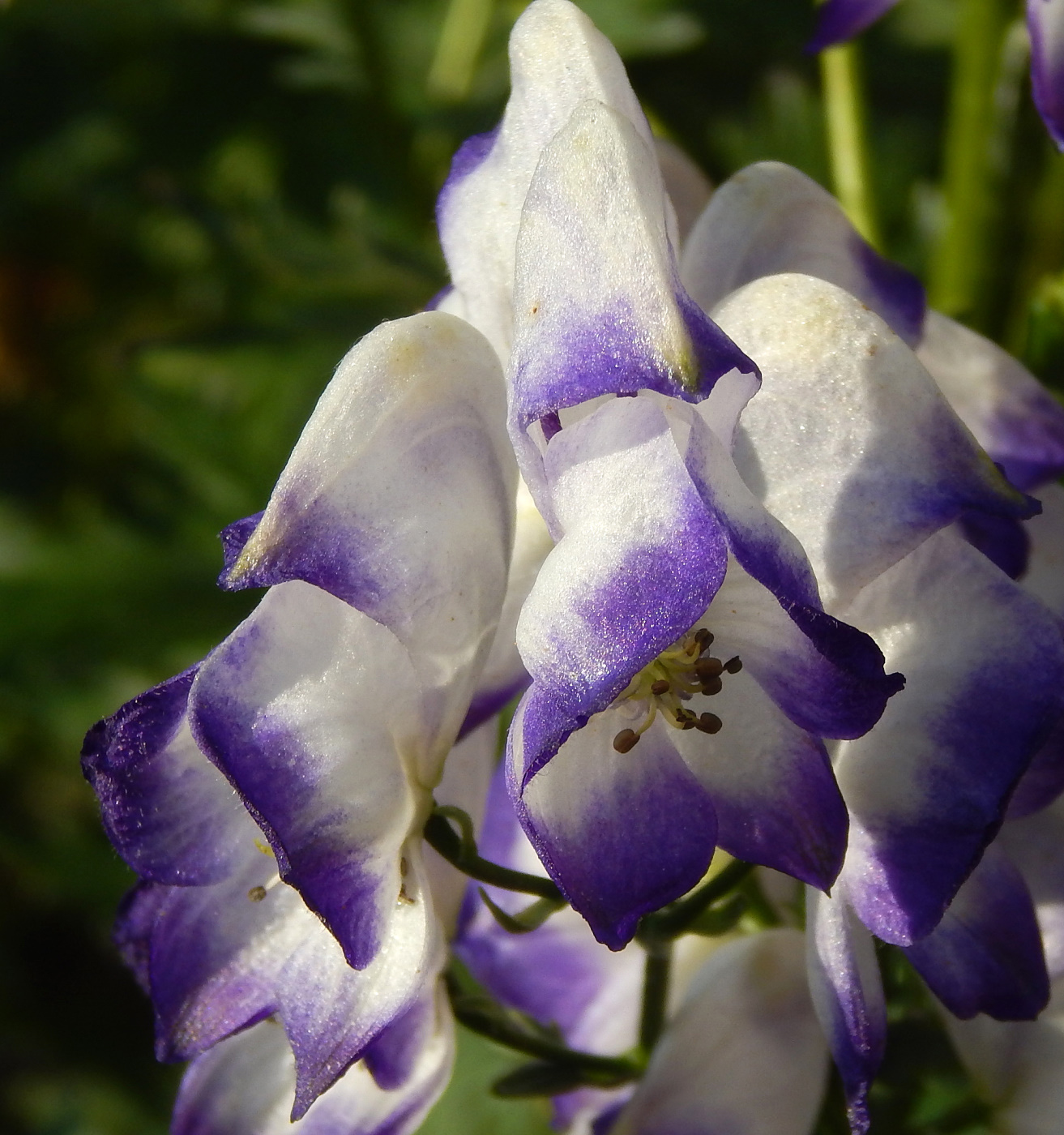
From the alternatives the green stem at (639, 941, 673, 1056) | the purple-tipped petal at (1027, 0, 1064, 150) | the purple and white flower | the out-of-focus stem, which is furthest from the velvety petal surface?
the out-of-focus stem

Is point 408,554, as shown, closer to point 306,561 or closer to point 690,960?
point 306,561

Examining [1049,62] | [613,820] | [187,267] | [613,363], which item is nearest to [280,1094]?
[613,820]

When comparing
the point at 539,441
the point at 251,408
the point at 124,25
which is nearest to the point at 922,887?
the point at 539,441

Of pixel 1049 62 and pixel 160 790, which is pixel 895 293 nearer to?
pixel 1049 62

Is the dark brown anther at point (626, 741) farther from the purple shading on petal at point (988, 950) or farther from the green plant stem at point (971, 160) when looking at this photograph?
the green plant stem at point (971, 160)

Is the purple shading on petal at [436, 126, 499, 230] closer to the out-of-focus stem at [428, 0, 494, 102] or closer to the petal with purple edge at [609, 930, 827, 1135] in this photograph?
the petal with purple edge at [609, 930, 827, 1135]
